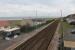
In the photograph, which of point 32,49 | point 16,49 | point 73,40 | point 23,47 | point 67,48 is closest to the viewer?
point 73,40

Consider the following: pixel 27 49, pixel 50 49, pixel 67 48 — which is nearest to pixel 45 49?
pixel 50 49

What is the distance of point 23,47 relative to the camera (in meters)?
15.1

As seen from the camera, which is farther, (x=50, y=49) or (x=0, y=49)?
(x=50, y=49)

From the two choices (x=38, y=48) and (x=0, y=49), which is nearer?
(x=0, y=49)

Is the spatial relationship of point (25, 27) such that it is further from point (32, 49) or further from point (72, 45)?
point (72, 45)

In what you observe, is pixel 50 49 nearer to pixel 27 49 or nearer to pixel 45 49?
pixel 45 49

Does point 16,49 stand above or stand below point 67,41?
below

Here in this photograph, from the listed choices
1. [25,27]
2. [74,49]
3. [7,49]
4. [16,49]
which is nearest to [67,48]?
[74,49]

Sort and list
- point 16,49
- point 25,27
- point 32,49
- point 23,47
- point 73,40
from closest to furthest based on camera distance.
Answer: point 73,40 < point 16,49 < point 23,47 < point 32,49 < point 25,27

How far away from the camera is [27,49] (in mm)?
15523

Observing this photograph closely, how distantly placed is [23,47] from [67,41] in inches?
199

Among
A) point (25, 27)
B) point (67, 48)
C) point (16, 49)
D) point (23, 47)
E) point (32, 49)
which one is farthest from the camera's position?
point (25, 27)

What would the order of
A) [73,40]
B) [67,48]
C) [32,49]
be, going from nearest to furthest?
[73,40] < [67,48] < [32,49]

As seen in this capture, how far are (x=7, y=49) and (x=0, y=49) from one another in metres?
0.66
